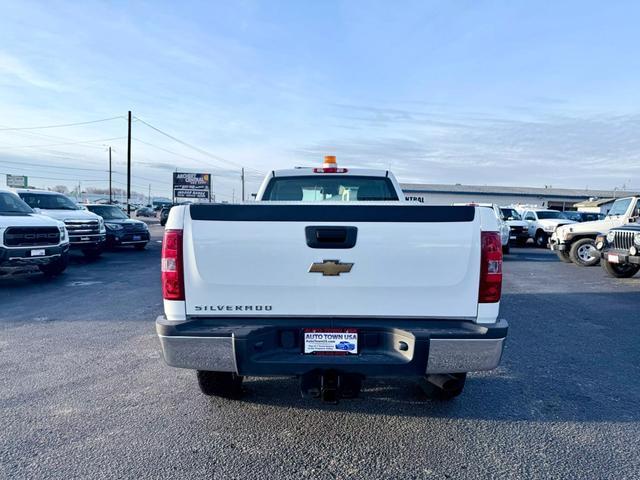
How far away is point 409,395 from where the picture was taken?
3777 millimetres

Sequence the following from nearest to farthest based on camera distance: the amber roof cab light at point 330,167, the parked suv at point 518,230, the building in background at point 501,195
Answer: the amber roof cab light at point 330,167 < the parked suv at point 518,230 < the building in background at point 501,195

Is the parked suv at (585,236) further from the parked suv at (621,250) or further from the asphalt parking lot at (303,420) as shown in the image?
the asphalt parking lot at (303,420)

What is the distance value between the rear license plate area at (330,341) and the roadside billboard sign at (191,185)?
44.7m

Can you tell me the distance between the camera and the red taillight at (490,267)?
9.18ft

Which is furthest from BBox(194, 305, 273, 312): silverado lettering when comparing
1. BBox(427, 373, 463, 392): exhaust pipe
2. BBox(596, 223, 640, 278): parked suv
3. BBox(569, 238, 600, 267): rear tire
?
BBox(569, 238, 600, 267): rear tire

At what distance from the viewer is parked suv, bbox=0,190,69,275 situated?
8.50 m

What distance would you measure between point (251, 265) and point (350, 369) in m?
0.91

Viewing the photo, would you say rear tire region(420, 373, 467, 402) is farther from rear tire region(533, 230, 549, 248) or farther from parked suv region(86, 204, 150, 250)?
rear tire region(533, 230, 549, 248)

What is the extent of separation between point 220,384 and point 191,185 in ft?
150

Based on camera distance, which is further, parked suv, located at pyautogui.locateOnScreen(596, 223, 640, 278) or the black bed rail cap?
parked suv, located at pyautogui.locateOnScreen(596, 223, 640, 278)

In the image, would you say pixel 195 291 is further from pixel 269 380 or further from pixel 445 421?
pixel 445 421

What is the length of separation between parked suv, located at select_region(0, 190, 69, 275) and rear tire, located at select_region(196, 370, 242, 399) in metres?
7.04

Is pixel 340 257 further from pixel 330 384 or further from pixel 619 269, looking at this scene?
pixel 619 269

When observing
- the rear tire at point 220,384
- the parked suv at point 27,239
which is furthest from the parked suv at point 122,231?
the rear tire at point 220,384
